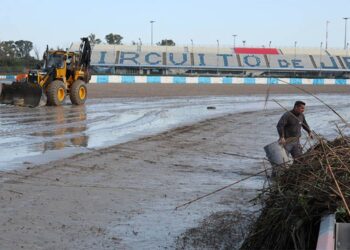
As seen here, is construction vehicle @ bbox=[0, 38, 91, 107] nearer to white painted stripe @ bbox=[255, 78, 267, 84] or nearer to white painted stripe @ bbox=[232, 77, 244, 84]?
white painted stripe @ bbox=[232, 77, 244, 84]

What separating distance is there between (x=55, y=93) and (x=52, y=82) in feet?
1.67

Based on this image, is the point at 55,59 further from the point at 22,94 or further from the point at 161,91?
the point at 161,91

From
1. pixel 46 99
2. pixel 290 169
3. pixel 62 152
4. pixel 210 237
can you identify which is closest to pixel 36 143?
A: pixel 62 152

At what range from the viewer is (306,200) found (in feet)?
14.9

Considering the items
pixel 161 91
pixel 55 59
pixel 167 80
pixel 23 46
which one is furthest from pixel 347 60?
pixel 55 59

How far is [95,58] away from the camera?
91.2m

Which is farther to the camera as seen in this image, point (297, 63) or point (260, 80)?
point (297, 63)

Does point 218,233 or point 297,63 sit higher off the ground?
point 297,63

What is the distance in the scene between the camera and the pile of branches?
436 centimetres

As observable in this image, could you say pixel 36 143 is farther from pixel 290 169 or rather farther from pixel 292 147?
pixel 290 169

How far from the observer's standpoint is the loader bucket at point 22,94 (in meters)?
25.1

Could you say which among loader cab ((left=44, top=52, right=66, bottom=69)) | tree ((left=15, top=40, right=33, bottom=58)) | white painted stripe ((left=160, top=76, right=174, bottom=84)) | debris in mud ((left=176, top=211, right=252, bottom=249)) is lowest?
debris in mud ((left=176, top=211, right=252, bottom=249))

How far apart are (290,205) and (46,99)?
22.0m

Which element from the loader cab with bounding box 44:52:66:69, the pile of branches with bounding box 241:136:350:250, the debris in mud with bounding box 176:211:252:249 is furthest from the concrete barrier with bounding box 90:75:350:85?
the pile of branches with bounding box 241:136:350:250
